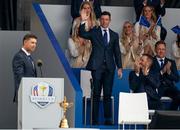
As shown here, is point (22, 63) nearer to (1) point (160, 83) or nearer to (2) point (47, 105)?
(2) point (47, 105)

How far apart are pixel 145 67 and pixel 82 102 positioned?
1.27m

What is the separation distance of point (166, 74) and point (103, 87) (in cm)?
139

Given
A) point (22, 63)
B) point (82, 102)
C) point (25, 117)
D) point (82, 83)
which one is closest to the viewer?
point (25, 117)

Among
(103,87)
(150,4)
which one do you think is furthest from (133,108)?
(150,4)

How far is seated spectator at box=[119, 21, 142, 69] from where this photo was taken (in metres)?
16.5

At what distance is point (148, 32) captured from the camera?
16812 millimetres

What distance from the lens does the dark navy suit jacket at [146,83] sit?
14.5 m

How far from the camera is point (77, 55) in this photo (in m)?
16.4

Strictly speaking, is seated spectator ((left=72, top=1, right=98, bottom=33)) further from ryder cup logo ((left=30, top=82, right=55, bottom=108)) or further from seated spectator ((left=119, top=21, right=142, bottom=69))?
ryder cup logo ((left=30, top=82, right=55, bottom=108))

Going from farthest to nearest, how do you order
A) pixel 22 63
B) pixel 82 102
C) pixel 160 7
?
pixel 160 7 → pixel 82 102 → pixel 22 63

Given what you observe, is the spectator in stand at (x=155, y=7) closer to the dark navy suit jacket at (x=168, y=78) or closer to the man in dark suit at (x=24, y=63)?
the dark navy suit jacket at (x=168, y=78)

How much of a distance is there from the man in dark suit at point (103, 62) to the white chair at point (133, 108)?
32.4 inches

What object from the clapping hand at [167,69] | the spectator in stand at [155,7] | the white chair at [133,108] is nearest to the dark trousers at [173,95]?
the clapping hand at [167,69]

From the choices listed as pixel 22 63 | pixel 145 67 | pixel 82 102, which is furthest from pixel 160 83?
pixel 22 63
